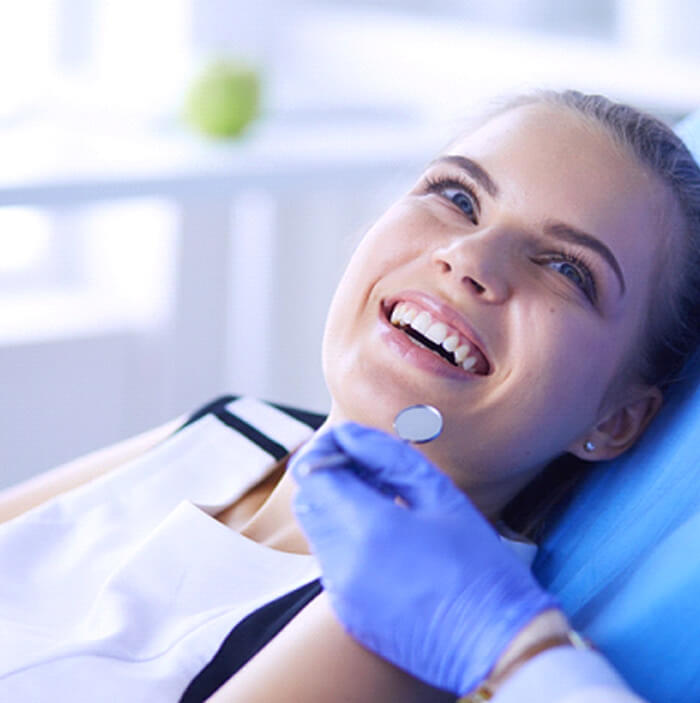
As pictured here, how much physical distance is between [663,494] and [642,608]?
0.20 metres

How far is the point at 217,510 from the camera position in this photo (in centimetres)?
139

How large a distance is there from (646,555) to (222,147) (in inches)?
58.2

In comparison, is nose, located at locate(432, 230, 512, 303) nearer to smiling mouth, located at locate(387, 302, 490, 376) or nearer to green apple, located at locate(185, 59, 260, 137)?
smiling mouth, located at locate(387, 302, 490, 376)

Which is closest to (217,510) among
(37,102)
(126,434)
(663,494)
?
(663,494)

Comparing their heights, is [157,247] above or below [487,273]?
below

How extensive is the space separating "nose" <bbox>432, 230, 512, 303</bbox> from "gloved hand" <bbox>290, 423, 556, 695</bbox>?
23cm

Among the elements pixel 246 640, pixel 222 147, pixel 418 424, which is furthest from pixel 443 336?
pixel 222 147

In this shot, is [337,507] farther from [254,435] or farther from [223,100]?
[223,100]

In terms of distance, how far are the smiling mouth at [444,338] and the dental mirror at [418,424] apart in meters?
0.08

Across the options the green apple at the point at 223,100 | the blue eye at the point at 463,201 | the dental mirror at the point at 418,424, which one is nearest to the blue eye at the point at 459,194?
the blue eye at the point at 463,201

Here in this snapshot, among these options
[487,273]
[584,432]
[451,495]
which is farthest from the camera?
[584,432]

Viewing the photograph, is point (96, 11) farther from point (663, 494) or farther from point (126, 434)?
point (663, 494)

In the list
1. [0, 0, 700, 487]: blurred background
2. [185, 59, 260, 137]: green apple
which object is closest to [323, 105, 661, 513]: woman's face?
[0, 0, 700, 487]: blurred background

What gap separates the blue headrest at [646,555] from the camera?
1040 millimetres
